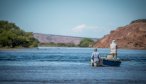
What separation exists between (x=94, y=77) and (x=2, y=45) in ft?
284

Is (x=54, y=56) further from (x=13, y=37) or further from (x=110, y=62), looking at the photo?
(x=13, y=37)

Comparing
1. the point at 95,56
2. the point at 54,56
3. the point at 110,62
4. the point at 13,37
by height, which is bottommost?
the point at 110,62

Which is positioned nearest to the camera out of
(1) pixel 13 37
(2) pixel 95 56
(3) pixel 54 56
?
(2) pixel 95 56

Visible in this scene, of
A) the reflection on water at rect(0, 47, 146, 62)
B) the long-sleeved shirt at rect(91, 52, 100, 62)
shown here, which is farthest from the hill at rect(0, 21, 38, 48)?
the long-sleeved shirt at rect(91, 52, 100, 62)

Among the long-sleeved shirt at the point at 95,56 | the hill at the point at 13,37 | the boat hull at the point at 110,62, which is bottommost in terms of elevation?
the boat hull at the point at 110,62

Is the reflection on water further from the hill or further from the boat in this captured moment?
the hill

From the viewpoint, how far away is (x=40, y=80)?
28.1 metres

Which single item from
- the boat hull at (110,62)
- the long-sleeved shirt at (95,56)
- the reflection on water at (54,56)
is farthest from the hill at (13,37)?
the long-sleeved shirt at (95,56)

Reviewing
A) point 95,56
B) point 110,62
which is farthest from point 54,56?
point 95,56

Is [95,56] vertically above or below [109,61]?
above

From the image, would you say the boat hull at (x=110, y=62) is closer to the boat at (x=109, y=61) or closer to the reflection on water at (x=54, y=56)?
the boat at (x=109, y=61)

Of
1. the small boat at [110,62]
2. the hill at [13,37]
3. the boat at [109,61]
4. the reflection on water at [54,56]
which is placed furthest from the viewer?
the hill at [13,37]

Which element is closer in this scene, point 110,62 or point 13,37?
point 110,62

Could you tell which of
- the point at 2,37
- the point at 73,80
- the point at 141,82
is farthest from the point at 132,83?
the point at 2,37
